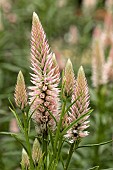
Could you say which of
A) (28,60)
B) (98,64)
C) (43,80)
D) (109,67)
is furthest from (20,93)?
(28,60)

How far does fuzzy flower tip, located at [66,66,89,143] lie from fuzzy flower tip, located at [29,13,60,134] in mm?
55

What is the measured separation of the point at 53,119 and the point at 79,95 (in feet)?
0.41

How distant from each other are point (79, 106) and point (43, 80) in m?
0.14

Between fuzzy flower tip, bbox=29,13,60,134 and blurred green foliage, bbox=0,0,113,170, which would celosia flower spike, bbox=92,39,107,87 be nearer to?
blurred green foliage, bbox=0,0,113,170

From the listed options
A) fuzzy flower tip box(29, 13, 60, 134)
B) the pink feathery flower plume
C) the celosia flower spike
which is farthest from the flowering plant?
the pink feathery flower plume

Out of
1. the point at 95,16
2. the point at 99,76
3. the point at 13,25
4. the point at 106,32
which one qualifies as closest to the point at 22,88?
the point at 99,76

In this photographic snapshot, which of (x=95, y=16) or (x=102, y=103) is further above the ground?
(x=95, y=16)

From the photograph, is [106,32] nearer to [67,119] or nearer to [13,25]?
[13,25]

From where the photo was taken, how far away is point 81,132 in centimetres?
170

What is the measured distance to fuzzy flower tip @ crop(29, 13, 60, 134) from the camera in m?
1.58

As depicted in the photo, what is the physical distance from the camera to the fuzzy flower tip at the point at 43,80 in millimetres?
1576

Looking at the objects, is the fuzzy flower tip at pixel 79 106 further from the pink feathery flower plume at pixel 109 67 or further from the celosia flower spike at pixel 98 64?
the pink feathery flower plume at pixel 109 67

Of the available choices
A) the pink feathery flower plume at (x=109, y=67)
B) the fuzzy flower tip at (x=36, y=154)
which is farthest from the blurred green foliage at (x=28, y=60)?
the fuzzy flower tip at (x=36, y=154)

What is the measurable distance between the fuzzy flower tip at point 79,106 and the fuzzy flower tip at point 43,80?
6cm
